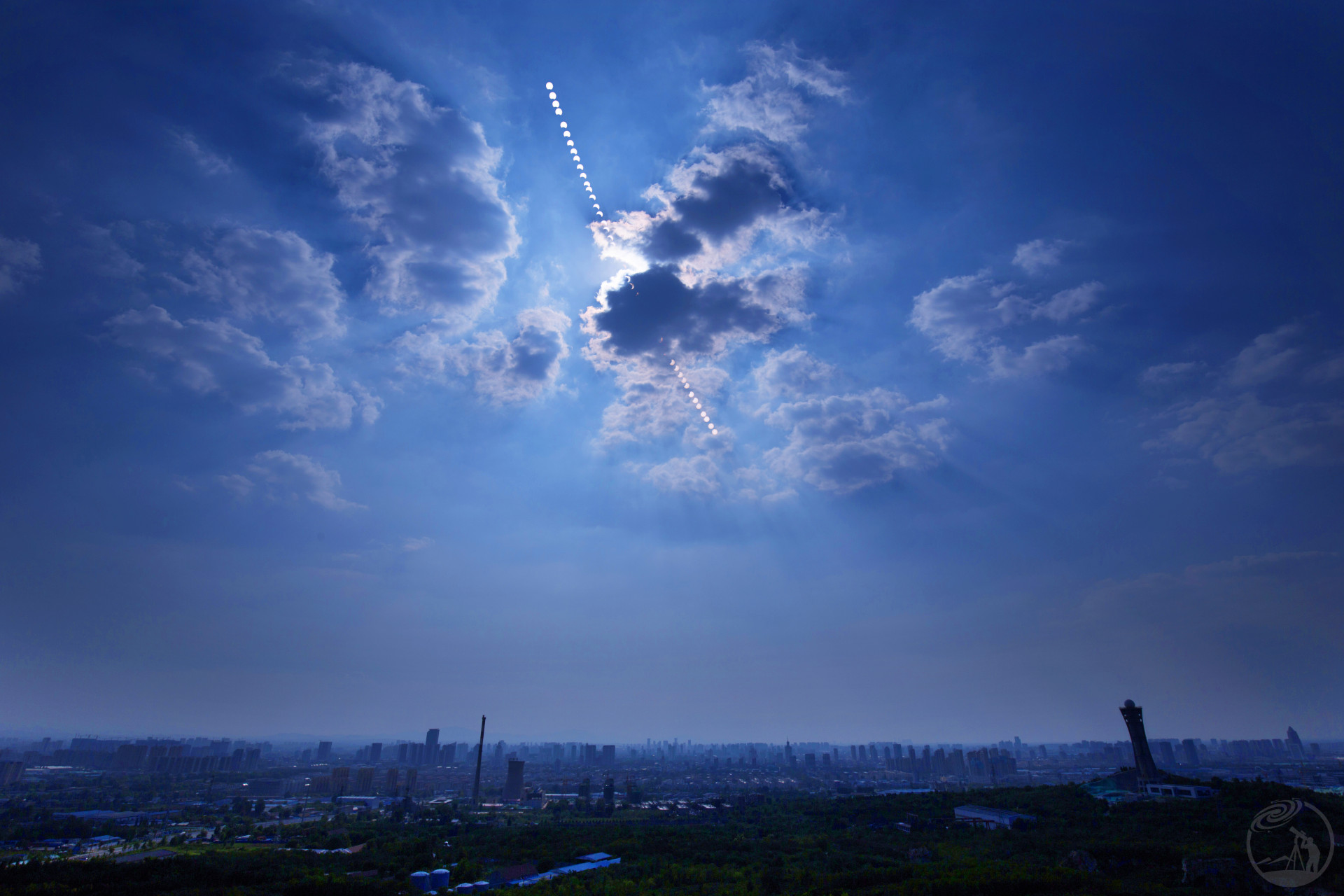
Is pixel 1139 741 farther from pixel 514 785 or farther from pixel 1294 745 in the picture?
pixel 1294 745

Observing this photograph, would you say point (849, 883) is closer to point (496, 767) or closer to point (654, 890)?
point (654, 890)

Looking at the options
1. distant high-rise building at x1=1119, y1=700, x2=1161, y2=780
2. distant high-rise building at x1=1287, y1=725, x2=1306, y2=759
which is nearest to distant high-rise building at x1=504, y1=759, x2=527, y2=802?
distant high-rise building at x1=1119, y1=700, x2=1161, y2=780

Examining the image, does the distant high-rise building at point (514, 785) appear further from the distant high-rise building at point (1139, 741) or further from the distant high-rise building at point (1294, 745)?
the distant high-rise building at point (1294, 745)

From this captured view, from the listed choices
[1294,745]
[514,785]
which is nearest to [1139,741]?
[514,785]

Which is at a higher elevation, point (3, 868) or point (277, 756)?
point (3, 868)

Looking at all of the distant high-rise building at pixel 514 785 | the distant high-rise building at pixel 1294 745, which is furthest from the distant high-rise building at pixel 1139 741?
the distant high-rise building at pixel 1294 745

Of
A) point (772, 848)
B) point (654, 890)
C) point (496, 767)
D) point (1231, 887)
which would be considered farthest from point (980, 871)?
point (496, 767)

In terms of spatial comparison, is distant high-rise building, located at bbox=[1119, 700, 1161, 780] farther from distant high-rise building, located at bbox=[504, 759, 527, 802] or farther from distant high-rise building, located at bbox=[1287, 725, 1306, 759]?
distant high-rise building, located at bbox=[1287, 725, 1306, 759]

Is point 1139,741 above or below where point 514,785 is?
above
